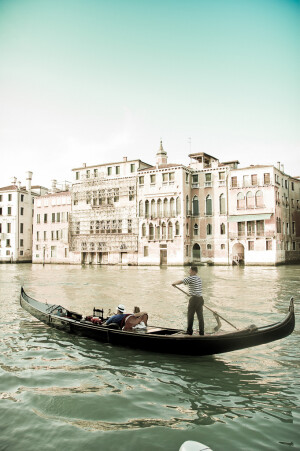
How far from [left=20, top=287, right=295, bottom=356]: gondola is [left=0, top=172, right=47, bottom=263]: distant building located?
40077 millimetres

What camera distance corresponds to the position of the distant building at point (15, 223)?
45.7 m

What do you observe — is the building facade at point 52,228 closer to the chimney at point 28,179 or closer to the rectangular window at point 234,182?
the chimney at point 28,179

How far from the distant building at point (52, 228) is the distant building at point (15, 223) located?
1894 millimetres

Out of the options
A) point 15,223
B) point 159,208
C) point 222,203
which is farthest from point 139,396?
point 15,223

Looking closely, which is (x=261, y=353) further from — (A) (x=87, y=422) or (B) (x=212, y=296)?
(B) (x=212, y=296)

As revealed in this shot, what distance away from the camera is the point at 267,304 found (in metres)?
11.8

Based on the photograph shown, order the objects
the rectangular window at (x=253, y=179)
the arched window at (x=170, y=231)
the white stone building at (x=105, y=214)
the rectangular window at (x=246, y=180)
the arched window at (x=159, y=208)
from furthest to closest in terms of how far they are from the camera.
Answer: the white stone building at (x=105, y=214) → the arched window at (x=159, y=208) → the arched window at (x=170, y=231) → the rectangular window at (x=246, y=180) → the rectangular window at (x=253, y=179)

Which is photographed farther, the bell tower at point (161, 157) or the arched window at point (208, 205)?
the bell tower at point (161, 157)

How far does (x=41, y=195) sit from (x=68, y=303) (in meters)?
36.7

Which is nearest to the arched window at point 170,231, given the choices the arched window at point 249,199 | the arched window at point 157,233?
the arched window at point 157,233

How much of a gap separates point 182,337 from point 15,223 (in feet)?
141

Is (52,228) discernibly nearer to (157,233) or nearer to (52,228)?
(52,228)

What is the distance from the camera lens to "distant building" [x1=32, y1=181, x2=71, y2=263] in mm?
44000

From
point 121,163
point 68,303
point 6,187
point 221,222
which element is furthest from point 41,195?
point 68,303
